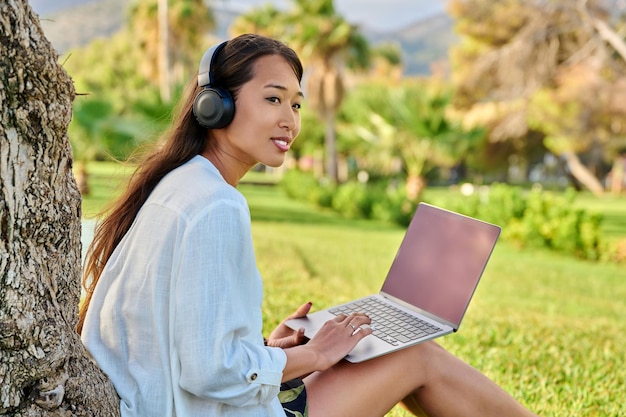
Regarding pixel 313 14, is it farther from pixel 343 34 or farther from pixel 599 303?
pixel 599 303

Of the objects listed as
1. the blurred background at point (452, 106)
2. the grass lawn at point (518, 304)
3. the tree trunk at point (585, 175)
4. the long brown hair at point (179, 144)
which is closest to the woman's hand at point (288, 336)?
the long brown hair at point (179, 144)

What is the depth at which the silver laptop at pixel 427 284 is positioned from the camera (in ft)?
7.17

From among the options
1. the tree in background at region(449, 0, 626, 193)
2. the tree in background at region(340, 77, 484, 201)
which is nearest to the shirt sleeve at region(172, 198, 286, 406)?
the tree in background at region(340, 77, 484, 201)

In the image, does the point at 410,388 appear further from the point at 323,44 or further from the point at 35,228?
the point at 323,44

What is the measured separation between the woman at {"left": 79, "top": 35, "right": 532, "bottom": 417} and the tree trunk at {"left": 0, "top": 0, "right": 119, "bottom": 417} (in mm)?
167

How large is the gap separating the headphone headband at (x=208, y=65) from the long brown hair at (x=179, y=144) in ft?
0.04

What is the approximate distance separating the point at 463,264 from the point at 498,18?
958 inches

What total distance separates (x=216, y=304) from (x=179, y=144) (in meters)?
0.58

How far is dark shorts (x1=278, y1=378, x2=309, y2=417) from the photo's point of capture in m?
1.90

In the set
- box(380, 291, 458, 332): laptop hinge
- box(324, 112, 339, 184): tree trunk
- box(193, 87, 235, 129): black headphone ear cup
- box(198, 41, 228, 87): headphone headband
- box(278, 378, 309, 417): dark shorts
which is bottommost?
box(324, 112, 339, 184): tree trunk

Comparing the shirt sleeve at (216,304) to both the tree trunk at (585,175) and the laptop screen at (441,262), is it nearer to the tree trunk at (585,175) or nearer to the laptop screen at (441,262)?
the laptop screen at (441,262)

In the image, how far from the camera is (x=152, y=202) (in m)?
1.65

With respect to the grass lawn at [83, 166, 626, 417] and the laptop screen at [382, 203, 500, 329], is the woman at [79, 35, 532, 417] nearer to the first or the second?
the laptop screen at [382, 203, 500, 329]

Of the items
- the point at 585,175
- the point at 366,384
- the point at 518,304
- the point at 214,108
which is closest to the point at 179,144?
the point at 214,108
